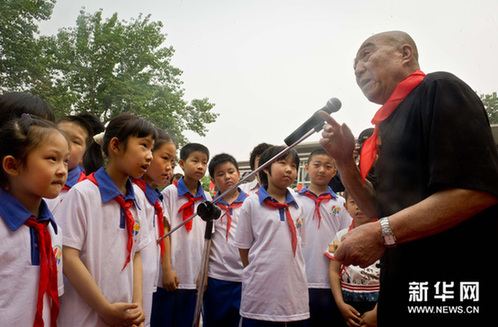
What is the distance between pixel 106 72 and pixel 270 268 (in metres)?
17.5

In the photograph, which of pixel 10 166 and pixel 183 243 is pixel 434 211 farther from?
pixel 183 243

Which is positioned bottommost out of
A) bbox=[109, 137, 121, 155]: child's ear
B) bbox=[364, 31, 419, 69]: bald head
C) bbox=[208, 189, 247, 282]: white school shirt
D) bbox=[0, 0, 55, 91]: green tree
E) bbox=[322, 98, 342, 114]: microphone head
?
bbox=[208, 189, 247, 282]: white school shirt

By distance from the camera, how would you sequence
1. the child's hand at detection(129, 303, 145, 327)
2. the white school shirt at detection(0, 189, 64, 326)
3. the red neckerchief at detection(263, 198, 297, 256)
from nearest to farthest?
the white school shirt at detection(0, 189, 64, 326), the child's hand at detection(129, 303, 145, 327), the red neckerchief at detection(263, 198, 297, 256)

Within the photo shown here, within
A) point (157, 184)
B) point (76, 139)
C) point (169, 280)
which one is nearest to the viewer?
point (76, 139)

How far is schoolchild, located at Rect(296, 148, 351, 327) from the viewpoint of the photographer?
354 cm

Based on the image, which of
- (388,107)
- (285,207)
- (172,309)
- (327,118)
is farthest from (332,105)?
(172,309)

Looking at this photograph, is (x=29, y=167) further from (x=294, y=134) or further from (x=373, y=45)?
(x=373, y=45)

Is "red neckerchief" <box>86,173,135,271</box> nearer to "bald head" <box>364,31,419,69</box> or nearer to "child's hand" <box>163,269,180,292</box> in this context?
"child's hand" <box>163,269,180,292</box>

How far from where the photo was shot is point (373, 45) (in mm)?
1690

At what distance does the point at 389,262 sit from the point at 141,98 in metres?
17.6

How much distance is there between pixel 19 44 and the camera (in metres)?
14.3

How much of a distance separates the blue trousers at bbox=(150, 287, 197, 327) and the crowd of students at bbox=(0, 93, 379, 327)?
0.01 meters

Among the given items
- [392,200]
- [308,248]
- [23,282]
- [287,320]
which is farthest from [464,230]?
[308,248]

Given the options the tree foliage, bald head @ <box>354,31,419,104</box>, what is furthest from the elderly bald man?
the tree foliage
